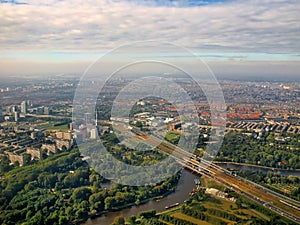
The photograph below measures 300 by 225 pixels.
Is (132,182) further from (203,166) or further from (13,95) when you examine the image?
(13,95)

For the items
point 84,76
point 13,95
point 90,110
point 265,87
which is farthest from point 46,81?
point 265,87

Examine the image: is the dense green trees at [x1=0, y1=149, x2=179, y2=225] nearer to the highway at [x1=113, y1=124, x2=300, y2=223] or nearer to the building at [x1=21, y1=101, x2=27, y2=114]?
the highway at [x1=113, y1=124, x2=300, y2=223]

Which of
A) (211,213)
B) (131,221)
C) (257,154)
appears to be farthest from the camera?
(257,154)

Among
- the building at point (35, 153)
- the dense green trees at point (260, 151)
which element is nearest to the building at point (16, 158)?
the building at point (35, 153)

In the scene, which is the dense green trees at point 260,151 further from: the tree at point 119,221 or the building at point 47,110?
the building at point 47,110

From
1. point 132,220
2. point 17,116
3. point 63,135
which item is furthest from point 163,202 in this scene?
point 17,116

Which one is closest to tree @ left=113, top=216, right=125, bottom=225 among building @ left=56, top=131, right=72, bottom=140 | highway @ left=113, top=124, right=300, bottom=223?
highway @ left=113, top=124, right=300, bottom=223
